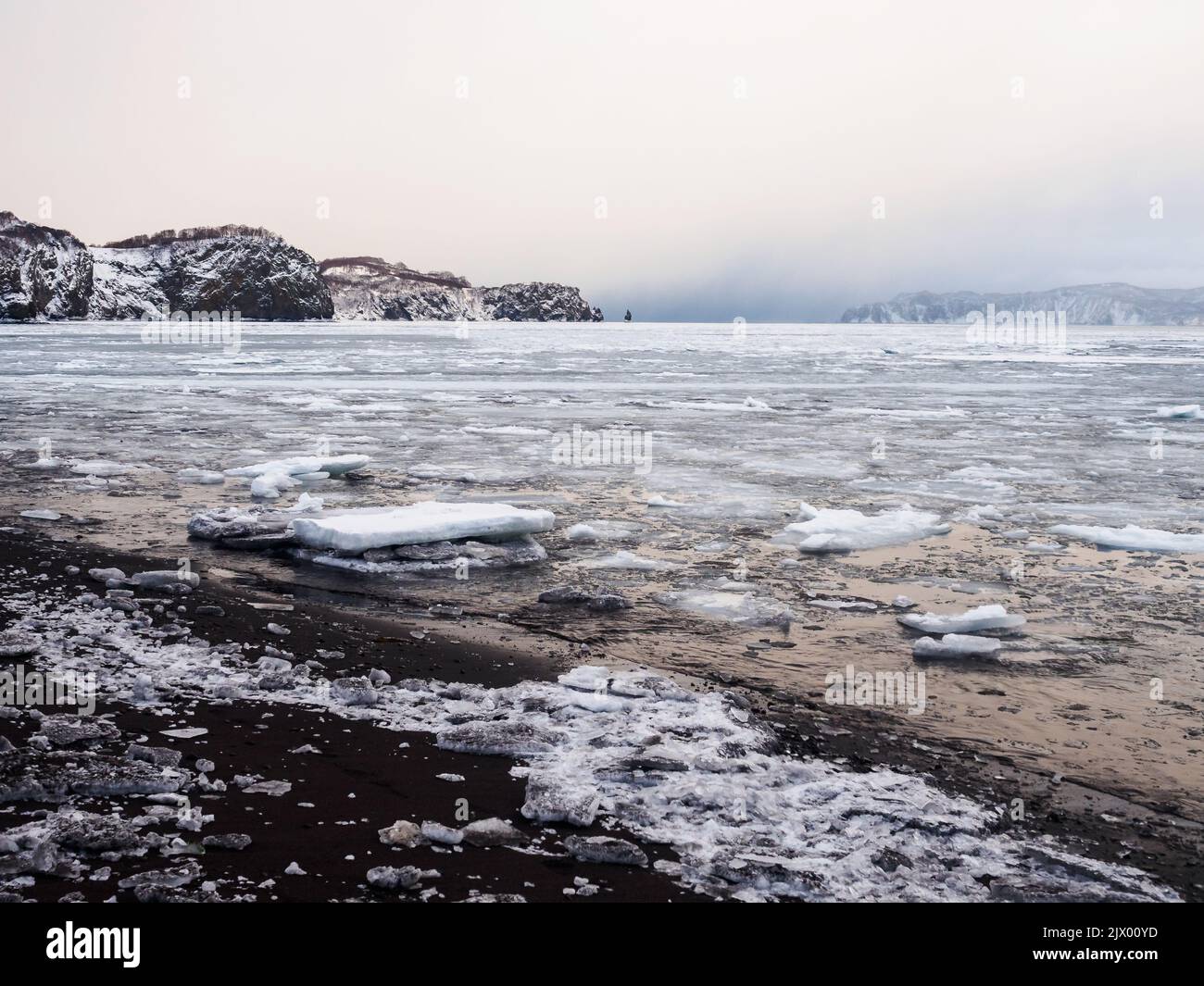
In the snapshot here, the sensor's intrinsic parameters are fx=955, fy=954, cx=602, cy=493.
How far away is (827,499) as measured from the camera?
31.9ft

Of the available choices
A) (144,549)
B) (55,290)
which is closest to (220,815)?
(144,549)

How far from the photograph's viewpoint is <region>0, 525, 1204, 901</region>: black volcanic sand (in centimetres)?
297

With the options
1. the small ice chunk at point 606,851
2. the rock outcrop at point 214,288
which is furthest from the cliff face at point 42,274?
the small ice chunk at point 606,851

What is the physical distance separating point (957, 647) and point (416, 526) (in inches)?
158

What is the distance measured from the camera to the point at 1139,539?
784cm

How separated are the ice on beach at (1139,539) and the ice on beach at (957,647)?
10.4ft

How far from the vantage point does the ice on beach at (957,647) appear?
5293 mm

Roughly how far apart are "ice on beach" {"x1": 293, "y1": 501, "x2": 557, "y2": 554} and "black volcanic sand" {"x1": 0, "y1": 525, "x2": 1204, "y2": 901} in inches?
78.3

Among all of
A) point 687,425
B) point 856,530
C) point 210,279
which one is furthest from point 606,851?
point 210,279

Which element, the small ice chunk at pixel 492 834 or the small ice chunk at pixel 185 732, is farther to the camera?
the small ice chunk at pixel 185 732

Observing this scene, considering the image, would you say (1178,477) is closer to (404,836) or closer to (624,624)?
(624,624)

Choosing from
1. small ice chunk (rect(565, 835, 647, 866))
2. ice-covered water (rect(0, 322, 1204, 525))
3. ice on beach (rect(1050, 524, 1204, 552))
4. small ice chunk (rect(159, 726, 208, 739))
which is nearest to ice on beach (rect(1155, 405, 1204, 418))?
ice-covered water (rect(0, 322, 1204, 525))

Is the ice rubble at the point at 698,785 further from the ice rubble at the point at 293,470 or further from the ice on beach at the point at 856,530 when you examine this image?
the ice rubble at the point at 293,470

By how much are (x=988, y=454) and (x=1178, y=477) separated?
2457 mm
